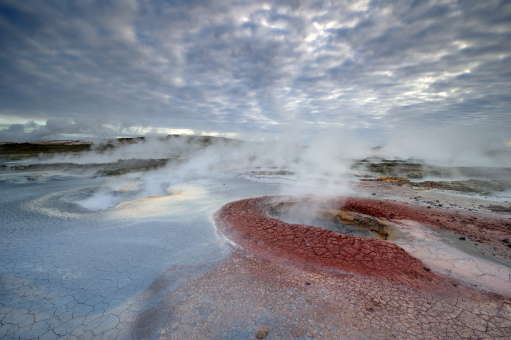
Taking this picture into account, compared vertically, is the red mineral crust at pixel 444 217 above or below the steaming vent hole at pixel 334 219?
above

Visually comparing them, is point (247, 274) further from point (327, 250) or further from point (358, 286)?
point (327, 250)

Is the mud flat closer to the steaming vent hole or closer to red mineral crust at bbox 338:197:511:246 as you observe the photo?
red mineral crust at bbox 338:197:511:246

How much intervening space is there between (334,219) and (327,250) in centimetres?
265

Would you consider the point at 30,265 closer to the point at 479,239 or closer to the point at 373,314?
the point at 373,314

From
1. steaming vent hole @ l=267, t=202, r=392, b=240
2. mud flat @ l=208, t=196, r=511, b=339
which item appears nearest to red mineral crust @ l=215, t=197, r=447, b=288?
mud flat @ l=208, t=196, r=511, b=339

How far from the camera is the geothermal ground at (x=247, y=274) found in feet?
8.35

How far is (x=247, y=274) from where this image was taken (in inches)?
140

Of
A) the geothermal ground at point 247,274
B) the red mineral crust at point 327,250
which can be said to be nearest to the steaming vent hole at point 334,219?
the geothermal ground at point 247,274

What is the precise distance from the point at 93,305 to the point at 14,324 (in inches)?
30.0

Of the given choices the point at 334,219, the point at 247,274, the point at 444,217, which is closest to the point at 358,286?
the point at 247,274

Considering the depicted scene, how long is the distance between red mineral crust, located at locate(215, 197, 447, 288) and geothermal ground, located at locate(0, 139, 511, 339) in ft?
0.10

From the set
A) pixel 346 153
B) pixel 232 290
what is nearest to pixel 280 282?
pixel 232 290

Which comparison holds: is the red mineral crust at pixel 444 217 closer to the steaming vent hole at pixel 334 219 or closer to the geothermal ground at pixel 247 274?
the geothermal ground at pixel 247 274

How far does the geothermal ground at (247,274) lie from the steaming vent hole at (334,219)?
43mm
